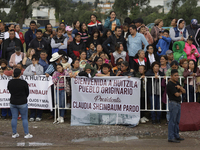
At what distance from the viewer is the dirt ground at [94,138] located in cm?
712

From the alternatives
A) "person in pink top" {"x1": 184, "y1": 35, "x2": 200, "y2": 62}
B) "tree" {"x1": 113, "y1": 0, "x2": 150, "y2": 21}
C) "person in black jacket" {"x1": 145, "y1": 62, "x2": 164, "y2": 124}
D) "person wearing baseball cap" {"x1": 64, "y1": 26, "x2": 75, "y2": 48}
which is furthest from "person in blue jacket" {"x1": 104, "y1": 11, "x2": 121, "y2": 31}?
"tree" {"x1": 113, "y1": 0, "x2": 150, "y2": 21}

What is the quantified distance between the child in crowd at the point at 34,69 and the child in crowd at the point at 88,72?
1.35 metres

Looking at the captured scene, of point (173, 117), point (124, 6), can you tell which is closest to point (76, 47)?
point (173, 117)

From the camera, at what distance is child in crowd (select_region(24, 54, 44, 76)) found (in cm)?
938

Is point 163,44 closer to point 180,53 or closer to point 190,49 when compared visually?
point 180,53

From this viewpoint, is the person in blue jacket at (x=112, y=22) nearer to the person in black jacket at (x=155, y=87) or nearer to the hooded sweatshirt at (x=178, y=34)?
the hooded sweatshirt at (x=178, y=34)

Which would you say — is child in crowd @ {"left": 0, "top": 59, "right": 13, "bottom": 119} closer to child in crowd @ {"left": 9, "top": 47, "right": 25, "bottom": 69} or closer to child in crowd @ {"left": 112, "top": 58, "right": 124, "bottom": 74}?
child in crowd @ {"left": 9, "top": 47, "right": 25, "bottom": 69}

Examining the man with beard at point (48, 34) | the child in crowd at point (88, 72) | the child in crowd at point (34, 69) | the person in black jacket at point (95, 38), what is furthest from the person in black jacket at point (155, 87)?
the man with beard at point (48, 34)

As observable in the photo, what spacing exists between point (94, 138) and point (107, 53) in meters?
3.98

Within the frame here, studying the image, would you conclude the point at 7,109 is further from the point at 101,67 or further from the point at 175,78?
the point at 175,78

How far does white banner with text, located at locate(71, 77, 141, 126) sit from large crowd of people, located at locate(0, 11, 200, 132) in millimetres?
255

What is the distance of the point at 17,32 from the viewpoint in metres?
12.2

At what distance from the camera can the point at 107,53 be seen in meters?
10.9

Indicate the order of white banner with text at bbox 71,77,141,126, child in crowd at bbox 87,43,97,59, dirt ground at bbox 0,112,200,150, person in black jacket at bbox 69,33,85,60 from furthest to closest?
person in black jacket at bbox 69,33,85,60
child in crowd at bbox 87,43,97,59
white banner with text at bbox 71,77,141,126
dirt ground at bbox 0,112,200,150
